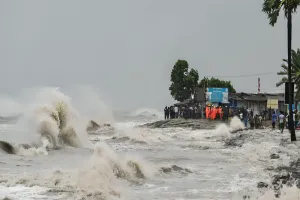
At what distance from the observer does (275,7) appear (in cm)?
2355

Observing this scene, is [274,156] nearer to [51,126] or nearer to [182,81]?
[51,126]

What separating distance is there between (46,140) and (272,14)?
12695mm

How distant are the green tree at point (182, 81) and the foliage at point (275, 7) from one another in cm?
5000

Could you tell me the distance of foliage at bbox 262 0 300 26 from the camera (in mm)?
22680

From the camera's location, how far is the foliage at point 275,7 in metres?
22.7

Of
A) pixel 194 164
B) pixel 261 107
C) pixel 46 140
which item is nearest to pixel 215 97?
pixel 261 107

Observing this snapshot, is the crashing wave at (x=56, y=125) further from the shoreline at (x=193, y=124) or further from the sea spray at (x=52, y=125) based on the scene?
the shoreline at (x=193, y=124)

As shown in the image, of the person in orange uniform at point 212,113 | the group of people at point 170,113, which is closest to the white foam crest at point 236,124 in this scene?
the person in orange uniform at point 212,113

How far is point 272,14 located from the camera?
2389 centimetres

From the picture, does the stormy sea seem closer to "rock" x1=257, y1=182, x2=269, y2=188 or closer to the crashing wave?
"rock" x1=257, y1=182, x2=269, y2=188


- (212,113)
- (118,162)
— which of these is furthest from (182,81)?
(118,162)

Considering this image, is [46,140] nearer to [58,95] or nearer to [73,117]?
[73,117]

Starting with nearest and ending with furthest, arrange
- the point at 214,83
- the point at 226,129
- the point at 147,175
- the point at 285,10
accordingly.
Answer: the point at 147,175 → the point at 285,10 → the point at 226,129 → the point at 214,83

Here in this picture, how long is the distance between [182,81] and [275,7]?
168 ft
